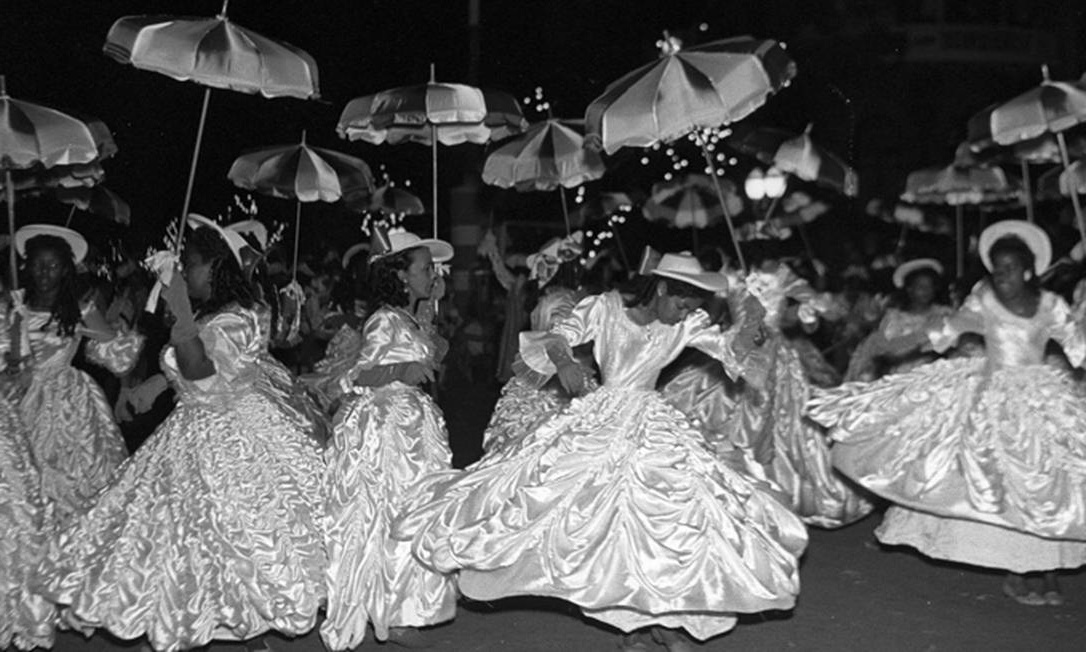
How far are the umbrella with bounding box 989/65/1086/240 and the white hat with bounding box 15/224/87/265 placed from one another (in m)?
6.23

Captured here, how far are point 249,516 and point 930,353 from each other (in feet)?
21.1

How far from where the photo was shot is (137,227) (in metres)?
19.2

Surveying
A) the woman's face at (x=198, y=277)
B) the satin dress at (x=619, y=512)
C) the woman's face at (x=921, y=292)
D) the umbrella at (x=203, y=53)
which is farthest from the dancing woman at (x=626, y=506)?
the woman's face at (x=921, y=292)

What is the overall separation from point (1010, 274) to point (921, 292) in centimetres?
250

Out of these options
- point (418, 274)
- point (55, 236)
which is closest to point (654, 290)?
point (418, 274)

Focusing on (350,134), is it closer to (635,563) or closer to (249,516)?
(249,516)

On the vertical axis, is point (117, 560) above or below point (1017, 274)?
below

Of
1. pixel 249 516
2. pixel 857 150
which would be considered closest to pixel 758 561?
pixel 249 516

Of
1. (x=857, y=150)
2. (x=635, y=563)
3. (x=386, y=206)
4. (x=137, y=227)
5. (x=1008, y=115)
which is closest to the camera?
(x=635, y=563)

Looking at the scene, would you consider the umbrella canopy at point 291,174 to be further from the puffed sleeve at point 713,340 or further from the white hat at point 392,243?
the puffed sleeve at point 713,340

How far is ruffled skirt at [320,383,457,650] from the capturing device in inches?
252

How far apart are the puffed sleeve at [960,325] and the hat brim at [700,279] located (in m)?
1.94

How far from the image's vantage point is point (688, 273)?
638cm

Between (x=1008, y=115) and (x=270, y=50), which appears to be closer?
(x=270, y=50)
